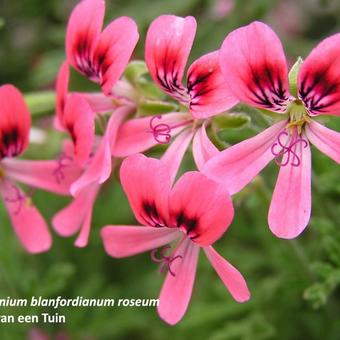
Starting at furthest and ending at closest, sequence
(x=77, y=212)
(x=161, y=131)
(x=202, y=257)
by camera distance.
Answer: (x=202, y=257) < (x=77, y=212) < (x=161, y=131)

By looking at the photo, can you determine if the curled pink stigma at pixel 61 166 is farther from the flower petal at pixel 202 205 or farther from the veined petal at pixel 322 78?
the veined petal at pixel 322 78

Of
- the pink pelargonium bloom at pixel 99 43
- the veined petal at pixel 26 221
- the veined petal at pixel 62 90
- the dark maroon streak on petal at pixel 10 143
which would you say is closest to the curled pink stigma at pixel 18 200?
the veined petal at pixel 26 221

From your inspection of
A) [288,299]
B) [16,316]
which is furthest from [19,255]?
[288,299]

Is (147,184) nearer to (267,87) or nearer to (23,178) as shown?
(267,87)

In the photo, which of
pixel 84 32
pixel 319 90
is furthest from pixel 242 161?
pixel 84 32

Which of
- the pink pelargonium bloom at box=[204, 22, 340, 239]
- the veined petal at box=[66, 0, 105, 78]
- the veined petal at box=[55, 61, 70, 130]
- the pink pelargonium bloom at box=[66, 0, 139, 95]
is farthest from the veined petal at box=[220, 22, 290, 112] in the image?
the veined petal at box=[55, 61, 70, 130]

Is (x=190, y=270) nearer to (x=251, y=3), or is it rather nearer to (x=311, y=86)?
(x=311, y=86)
